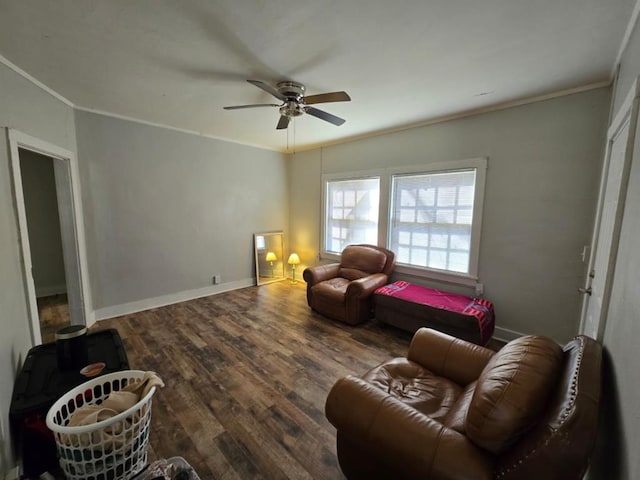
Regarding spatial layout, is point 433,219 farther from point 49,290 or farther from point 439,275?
point 49,290

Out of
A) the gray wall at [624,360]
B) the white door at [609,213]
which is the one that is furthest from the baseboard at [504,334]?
the gray wall at [624,360]

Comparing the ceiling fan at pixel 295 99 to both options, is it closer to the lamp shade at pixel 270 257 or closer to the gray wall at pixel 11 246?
the gray wall at pixel 11 246

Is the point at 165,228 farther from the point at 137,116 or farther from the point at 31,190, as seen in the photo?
the point at 31,190

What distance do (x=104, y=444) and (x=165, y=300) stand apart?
2.94 m

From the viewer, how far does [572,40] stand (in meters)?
1.69

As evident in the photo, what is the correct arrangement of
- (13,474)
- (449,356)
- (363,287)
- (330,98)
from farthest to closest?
(363,287)
(330,98)
(449,356)
(13,474)

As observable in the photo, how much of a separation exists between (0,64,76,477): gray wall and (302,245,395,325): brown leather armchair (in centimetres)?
268

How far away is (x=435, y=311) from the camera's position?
2.72 m

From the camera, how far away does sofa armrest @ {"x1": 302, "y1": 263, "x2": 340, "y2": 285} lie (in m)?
3.67

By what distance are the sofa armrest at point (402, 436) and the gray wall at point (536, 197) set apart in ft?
7.78

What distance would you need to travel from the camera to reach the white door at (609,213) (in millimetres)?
1364

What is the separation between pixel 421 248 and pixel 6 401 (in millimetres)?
3818

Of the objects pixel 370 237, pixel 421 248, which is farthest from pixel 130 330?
pixel 421 248

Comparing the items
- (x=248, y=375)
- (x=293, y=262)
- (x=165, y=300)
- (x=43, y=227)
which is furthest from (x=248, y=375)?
(x=43, y=227)
